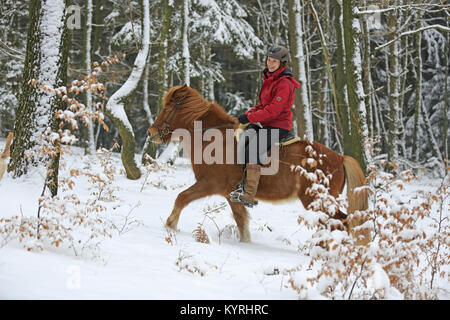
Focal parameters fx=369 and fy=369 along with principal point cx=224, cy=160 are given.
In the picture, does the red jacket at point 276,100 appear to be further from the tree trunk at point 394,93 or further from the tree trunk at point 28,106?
the tree trunk at point 394,93

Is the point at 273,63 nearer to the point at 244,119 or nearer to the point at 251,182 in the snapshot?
the point at 244,119

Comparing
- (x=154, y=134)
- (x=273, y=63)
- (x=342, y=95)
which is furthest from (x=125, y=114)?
(x=273, y=63)

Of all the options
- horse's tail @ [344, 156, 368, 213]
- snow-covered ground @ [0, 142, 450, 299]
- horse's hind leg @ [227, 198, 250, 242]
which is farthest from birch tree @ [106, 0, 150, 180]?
horse's tail @ [344, 156, 368, 213]

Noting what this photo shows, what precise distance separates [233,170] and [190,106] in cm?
123

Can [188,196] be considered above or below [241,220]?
above

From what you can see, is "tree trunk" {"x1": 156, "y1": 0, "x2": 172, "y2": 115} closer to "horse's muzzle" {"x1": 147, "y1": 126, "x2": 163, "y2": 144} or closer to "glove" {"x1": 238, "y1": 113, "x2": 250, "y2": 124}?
"horse's muzzle" {"x1": 147, "y1": 126, "x2": 163, "y2": 144}

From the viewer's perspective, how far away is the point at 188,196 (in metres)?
5.50

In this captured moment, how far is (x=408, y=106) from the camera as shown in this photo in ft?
78.8

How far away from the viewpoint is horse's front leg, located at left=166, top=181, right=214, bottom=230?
5.50 meters

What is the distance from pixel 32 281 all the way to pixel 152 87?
23.4 meters

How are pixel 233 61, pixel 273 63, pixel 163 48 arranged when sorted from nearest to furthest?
pixel 273 63 → pixel 163 48 → pixel 233 61

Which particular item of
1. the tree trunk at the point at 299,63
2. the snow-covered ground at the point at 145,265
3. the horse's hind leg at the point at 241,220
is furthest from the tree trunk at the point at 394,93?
the horse's hind leg at the point at 241,220

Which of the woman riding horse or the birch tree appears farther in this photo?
the birch tree

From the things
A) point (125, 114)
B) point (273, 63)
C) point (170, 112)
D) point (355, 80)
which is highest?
point (355, 80)
